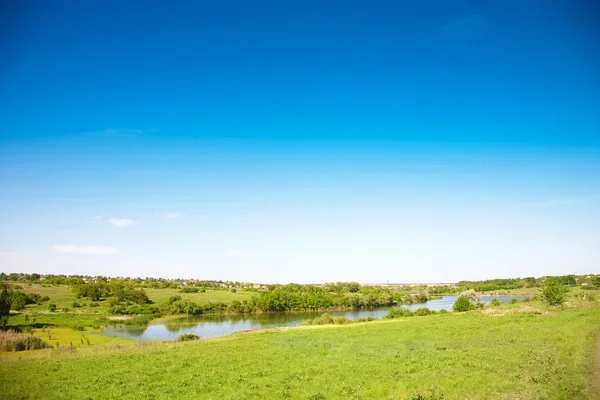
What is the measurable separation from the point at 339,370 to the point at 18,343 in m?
41.5

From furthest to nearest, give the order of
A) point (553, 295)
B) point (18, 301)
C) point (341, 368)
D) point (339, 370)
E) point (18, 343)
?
1. point (18, 301)
2. point (553, 295)
3. point (18, 343)
4. point (341, 368)
5. point (339, 370)

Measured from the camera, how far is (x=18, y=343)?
39344 millimetres

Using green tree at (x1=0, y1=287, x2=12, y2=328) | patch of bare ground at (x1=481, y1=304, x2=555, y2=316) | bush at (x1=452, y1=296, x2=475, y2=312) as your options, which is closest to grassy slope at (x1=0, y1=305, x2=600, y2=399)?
patch of bare ground at (x1=481, y1=304, x2=555, y2=316)

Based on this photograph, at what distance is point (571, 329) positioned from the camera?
104 feet

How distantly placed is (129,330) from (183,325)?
1409 centimetres

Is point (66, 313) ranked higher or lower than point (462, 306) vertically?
lower

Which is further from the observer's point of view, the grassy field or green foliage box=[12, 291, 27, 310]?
green foliage box=[12, 291, 27, 310]

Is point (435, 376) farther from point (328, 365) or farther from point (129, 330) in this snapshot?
point (129, 330)

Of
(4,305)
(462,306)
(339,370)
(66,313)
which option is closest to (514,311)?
(462,306)

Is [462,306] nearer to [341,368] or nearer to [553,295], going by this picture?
[553,295]

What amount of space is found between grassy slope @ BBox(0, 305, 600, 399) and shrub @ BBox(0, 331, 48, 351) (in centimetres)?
954

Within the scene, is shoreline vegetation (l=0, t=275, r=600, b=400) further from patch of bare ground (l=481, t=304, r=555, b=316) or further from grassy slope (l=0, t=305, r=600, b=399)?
patch of bare ground (l=481, t=304, r=555, b=316)

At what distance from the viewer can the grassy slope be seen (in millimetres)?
17078

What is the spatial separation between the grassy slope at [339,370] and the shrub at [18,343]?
954 cm
